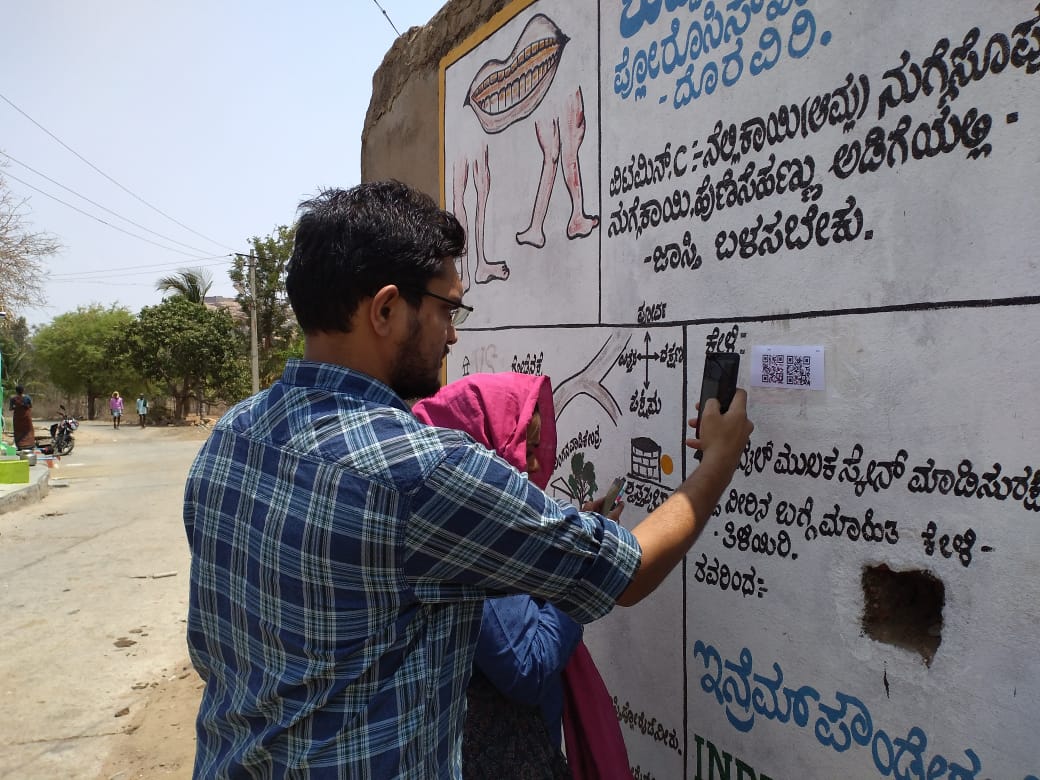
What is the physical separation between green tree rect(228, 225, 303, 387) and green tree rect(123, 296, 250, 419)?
1.10m

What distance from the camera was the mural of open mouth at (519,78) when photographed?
2.56m

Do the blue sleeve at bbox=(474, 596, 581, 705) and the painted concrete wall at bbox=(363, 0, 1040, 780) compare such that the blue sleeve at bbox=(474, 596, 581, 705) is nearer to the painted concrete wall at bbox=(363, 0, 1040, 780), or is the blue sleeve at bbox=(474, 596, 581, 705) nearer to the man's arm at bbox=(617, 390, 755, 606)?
the man's arm at bbox=(617, 390, 755, 606)

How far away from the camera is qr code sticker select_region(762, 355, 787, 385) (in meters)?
1.72

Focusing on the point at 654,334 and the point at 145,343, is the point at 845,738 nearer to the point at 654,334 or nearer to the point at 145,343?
the point at 654,334

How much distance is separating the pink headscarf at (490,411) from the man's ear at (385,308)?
427 millimetres

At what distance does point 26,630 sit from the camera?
515 centimetres

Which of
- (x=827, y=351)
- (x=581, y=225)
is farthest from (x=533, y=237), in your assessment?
(x=827, y=351)

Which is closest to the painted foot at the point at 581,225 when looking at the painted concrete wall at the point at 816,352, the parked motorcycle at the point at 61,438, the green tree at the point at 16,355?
the painted concrete wall at the point at 816,352

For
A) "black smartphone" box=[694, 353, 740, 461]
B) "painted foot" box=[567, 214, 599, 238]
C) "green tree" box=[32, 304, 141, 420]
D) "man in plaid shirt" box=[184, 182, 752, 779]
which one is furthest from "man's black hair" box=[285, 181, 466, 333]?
"green tree" box=[32, 304, 141, 420]

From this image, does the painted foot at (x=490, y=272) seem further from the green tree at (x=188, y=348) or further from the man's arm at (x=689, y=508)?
the green tree at (x=188, y=348)

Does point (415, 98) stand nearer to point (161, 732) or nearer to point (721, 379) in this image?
point (721, 379)

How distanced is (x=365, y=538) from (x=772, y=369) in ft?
3.53

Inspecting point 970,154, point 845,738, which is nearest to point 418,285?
point 970,154

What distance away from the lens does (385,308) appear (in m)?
1.23
